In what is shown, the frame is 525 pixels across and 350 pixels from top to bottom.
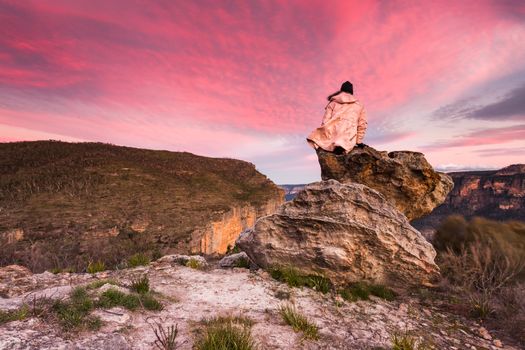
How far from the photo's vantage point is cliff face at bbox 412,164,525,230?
329ft

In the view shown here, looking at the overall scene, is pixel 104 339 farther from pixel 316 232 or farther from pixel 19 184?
pixel 19 184

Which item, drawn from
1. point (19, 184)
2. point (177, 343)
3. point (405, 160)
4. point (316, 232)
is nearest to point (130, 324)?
point (177, 343)

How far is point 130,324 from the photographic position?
4582 millimetres

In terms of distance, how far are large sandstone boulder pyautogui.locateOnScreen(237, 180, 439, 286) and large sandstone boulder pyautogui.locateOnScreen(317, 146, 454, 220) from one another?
76cm

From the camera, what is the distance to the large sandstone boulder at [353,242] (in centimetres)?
709

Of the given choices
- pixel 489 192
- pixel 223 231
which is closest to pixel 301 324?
pixel 223 231

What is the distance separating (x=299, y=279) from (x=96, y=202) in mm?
59698

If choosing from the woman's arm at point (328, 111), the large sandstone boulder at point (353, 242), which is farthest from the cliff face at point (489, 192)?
the woman's arm at point (328, 111)

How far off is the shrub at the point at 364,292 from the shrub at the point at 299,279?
426mm

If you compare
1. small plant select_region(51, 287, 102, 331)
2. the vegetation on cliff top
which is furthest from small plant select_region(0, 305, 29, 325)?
the vegetation on cliff top

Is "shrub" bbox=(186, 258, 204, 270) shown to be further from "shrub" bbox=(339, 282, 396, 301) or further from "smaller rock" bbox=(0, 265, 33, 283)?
"smaller rock" bbox=(0, 265, 33, 283)

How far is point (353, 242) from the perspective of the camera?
283 inches

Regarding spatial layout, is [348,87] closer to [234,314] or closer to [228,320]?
[234,314]

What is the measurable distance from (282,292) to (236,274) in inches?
70.1
